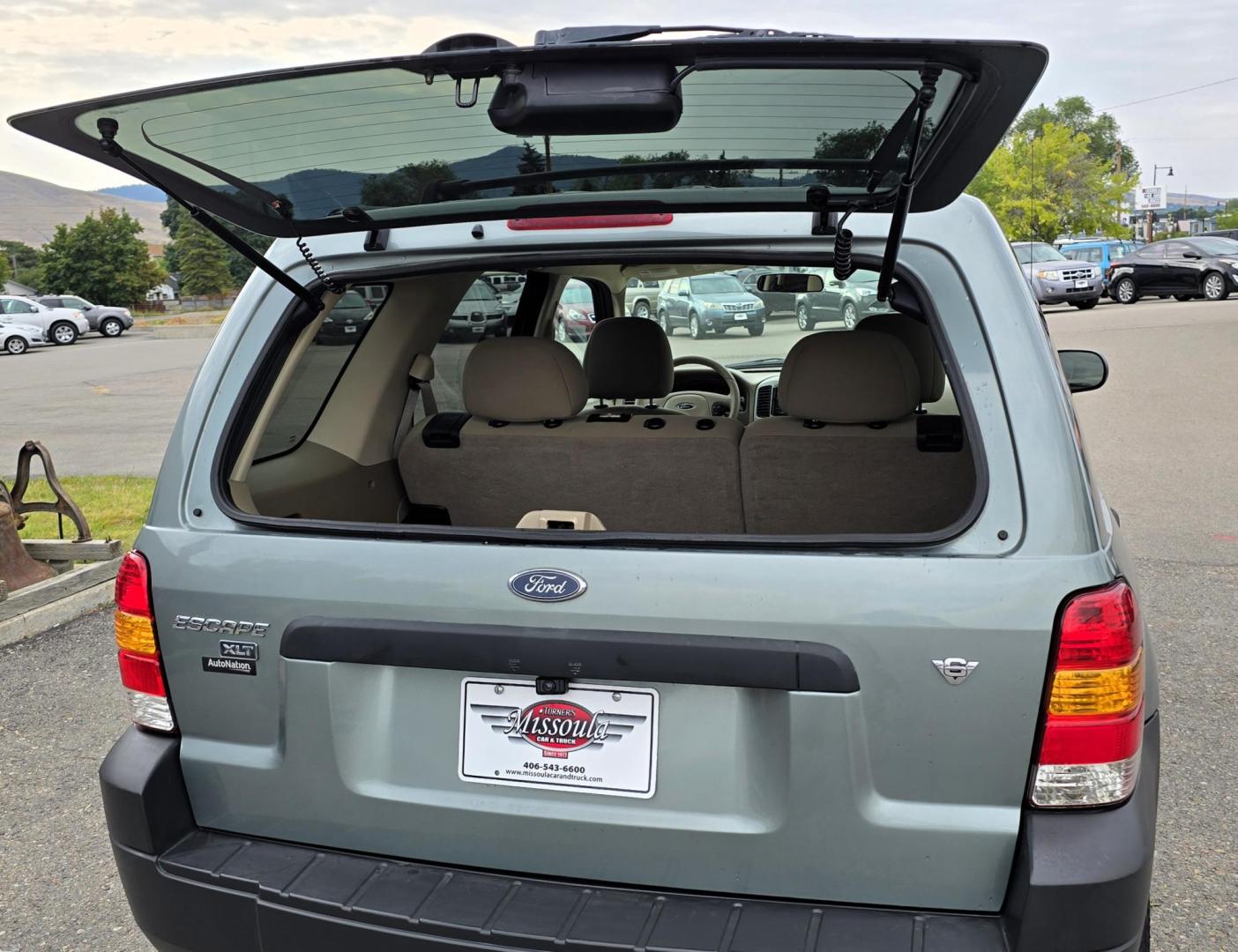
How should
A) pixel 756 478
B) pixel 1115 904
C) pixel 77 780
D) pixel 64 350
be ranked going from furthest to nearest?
pixel 64 350 < pixel 77 780 < pixel 756 478 < pixel 1115 904

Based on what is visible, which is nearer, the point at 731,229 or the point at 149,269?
the point at 731,229

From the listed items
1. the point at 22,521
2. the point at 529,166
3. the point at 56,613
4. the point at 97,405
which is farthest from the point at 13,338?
the point at 529,166

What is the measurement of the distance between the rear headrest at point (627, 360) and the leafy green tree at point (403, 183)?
7.45 ft

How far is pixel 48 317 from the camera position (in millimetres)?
38500

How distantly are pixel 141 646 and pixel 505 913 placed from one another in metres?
0.92

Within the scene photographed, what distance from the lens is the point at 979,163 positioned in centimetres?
191

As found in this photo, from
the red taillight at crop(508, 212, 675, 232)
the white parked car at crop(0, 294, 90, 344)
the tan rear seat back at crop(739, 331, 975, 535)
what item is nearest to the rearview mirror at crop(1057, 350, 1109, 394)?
the tan rear seat back at crop(739, 331, 975, 535)

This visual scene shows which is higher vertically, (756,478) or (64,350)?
(756,478)

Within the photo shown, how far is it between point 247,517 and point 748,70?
127 centimetres

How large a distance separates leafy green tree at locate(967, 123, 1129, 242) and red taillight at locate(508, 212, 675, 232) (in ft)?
129

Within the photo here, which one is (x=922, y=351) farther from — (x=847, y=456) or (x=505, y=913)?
(x=505, y=913)

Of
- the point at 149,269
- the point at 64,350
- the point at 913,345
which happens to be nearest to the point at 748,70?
the point at 913,345

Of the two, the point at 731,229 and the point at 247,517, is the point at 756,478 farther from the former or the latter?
the point at 247,517

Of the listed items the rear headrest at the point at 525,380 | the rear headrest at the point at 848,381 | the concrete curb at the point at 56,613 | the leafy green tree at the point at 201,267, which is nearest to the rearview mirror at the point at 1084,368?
the rear headrest at the point at 848,381
